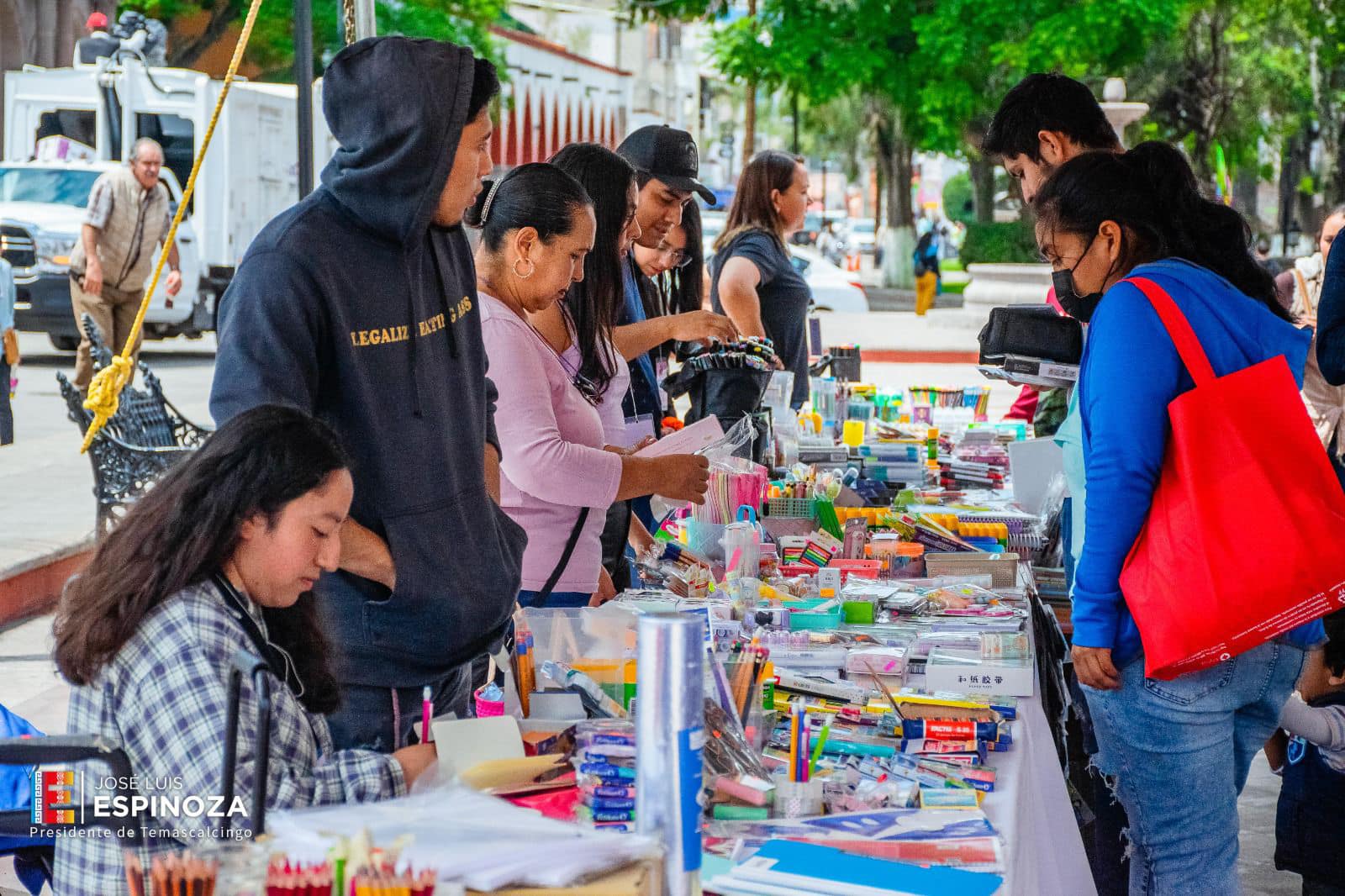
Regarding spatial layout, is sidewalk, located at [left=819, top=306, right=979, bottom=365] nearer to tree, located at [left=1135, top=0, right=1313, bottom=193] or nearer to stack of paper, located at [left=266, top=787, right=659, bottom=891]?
tree, located at [left=1135, top=0, right=1313, bottom=193]

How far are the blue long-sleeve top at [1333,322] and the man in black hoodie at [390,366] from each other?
2.17 meters

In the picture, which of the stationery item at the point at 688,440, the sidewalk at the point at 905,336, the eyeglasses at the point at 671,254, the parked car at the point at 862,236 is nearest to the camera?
the stationery item at the point at 688,440

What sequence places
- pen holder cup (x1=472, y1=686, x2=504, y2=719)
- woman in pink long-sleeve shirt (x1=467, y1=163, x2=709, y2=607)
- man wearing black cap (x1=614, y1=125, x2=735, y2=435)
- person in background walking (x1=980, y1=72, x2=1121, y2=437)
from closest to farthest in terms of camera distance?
pen holder cup (x1=472, y1=686, x2=504, y2=719) < woman in pink long-sleeve shirt (x1=467, y1=163, x2=709, y2=607) < person in background walking (x1=980, y1=72, x2=1121, y2=437) < man wearing black cap (x1=614, y1=125, x2=735, y2=435)

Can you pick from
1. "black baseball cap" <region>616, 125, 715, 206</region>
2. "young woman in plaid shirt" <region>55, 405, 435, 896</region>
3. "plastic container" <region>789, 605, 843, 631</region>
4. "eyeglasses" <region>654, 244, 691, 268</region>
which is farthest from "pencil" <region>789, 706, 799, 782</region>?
"eyeglasses" <region>654, 244, 691, 268</region>

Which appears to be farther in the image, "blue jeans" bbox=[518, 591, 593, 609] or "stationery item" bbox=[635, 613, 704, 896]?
"blue jeans" bbox=[518, 591, 593, 609]

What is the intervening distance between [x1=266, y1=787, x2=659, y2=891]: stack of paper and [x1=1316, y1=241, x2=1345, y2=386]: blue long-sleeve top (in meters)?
2.69

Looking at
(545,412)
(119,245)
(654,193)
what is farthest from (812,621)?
(119,245)

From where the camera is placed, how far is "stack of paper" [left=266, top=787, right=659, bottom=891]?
1.59 meters

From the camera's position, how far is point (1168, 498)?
2.88 metres

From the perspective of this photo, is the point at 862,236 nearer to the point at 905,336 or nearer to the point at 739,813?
the point at 905,336

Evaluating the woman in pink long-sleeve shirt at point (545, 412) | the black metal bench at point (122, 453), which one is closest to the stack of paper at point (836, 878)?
the woman in pink long-sleeve shirt at point (545, 412)

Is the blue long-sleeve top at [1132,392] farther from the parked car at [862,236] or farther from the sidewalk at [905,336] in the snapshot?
the parked car at [862,236]

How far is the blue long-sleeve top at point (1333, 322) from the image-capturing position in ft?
12.2

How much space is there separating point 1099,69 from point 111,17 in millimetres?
16455
